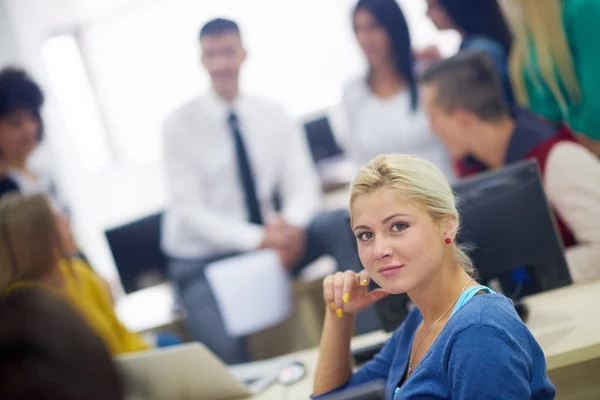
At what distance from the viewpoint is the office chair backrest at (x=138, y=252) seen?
3367 mm

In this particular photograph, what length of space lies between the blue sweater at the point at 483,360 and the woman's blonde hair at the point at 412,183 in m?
0.21

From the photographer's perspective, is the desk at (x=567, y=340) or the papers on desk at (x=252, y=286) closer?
the desk at (x=567, y=340)

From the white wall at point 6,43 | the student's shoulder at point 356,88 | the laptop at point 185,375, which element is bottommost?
the laptop at point 185,375

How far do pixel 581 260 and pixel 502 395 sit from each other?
1.20 m

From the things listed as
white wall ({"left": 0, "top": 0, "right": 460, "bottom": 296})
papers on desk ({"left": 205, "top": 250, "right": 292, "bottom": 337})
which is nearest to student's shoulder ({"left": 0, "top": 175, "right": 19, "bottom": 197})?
white wall ({"left": 0, "top": 0, "right": 460, "bottom": 296})

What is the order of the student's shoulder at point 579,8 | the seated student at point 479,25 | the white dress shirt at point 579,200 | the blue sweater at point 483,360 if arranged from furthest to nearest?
the seated student at point 479,25 < the student's shoulder at point 579,8 < the white dress shirt at point 579,200 < the blue sweater at point 483,360

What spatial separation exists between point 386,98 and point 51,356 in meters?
2.76

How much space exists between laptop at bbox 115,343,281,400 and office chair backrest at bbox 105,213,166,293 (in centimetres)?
158

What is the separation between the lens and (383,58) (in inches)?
127

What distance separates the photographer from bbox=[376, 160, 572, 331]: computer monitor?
5.82 feet

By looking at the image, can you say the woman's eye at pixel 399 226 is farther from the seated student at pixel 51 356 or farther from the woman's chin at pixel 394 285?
the seated student at pixel 51 356

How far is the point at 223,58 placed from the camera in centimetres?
335

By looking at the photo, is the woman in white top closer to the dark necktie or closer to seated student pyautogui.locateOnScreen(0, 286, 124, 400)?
the dark necktie

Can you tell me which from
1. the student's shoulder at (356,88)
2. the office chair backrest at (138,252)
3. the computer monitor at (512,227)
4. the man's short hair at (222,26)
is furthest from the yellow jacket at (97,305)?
the computer monitor at (512,227)
